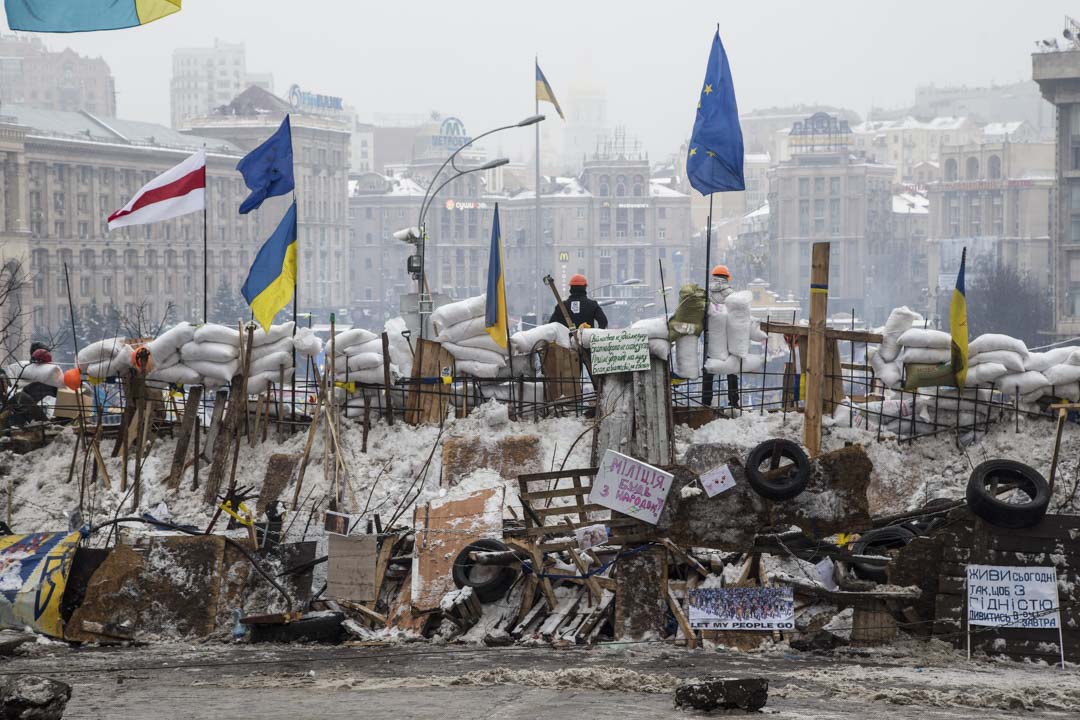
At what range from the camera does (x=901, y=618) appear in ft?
34.0

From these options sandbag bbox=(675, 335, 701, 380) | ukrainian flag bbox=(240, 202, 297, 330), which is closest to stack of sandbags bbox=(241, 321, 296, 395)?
ukrainian flag bbox=(240, 202, 297, 330)

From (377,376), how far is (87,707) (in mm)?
5553

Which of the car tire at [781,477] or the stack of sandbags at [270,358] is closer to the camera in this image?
the car tire at [781,477]

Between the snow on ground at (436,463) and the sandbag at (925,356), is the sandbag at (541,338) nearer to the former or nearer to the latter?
→ the snow on ground at (436,463)

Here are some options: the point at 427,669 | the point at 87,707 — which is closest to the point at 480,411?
the point at 427,669

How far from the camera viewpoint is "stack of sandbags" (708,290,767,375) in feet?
46.7

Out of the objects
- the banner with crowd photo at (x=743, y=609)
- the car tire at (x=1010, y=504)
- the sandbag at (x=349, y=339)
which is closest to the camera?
the car tire at (x=1010, y=504)

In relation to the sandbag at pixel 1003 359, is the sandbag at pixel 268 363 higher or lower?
lower

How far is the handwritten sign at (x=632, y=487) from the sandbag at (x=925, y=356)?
383 centimetres

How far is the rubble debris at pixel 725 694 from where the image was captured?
8.19 metres

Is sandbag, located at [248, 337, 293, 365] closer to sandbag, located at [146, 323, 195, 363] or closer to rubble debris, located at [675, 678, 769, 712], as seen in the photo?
sandbag, located at [146, 323, 195, 363]

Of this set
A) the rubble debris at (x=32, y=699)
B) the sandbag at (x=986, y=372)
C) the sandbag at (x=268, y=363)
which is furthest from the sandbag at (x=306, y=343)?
the rubble debris at (x=32, y=699)

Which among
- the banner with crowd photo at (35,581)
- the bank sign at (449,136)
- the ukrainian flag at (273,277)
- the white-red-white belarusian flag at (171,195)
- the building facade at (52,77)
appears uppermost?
the building facade at (52,77)

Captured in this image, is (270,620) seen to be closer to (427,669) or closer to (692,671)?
(427,669)
